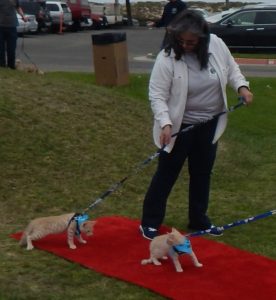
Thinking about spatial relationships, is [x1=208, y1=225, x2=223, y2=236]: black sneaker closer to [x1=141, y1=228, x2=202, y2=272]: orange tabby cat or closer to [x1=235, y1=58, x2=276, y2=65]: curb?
[x1=141, y1=228, x2=202, y2=272]: orange tabby cat

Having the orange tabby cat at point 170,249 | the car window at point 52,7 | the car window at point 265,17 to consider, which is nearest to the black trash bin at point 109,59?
the orange tabby cat at point 170,249

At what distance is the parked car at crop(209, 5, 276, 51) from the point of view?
950 inches

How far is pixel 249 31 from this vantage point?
2412 cm

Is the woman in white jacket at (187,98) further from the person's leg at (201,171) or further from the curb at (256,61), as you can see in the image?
the curb at (256,61)

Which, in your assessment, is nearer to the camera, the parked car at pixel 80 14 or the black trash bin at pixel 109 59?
the black trash bin at pixel 109 59

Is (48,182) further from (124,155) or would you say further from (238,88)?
(238,88)

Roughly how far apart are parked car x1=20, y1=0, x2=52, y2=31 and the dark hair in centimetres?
3103

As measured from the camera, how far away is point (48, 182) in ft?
23.3

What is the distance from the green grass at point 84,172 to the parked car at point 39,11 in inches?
1027

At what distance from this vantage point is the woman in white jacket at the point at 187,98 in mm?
5051

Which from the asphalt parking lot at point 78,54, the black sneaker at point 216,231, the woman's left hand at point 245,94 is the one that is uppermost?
the woman's left hand at point 245,94

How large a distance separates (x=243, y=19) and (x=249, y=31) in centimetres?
95

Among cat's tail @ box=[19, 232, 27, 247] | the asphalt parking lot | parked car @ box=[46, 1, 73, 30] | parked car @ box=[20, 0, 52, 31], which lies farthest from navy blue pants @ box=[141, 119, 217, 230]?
parked car @ box=[46, 1, 73, 30]

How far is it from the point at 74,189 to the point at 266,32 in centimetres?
1834
